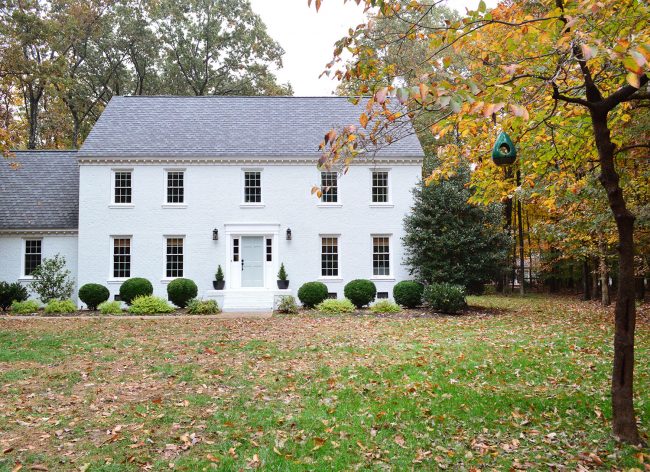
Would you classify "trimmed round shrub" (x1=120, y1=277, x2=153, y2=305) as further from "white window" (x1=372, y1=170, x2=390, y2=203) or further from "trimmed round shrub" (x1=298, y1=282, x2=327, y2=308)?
"white window" (x1=372, y1=170, x2=390, y2=203)

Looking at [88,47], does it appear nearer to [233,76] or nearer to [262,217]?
[233,76]

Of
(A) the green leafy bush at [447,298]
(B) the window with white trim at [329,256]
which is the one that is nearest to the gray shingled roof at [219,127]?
(B) the window with white trim at [329,256]

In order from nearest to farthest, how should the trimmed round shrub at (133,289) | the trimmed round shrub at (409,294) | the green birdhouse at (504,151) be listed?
the green birdhouse at (504,151), the trimmed round shrub at (409,294), the trimmed round shrub at (133,289)

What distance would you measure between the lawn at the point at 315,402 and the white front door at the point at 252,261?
9202mm

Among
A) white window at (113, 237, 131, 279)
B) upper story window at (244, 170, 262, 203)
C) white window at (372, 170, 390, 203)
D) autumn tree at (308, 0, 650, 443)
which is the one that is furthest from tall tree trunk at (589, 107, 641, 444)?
white window at (113, 237, 131, 279)

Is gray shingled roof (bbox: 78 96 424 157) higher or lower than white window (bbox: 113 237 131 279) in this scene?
higher

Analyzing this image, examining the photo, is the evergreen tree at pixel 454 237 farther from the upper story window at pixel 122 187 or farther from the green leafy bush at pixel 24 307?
the green leafy bush at pixel 24 307

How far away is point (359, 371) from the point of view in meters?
8.23

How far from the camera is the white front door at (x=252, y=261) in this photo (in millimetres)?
21125

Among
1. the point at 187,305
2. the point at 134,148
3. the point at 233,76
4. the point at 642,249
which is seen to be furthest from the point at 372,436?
the point at 233,76

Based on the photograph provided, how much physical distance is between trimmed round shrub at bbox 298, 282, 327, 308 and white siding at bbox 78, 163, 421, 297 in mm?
2343

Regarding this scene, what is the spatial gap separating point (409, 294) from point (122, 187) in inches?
521

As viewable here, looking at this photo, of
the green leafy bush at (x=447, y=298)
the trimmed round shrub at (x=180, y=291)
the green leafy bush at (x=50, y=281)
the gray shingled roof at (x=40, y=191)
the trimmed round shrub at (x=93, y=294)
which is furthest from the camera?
the gray shingled roof at (x=40, y=191)

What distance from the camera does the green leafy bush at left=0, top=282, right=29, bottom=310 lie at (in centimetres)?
1895
